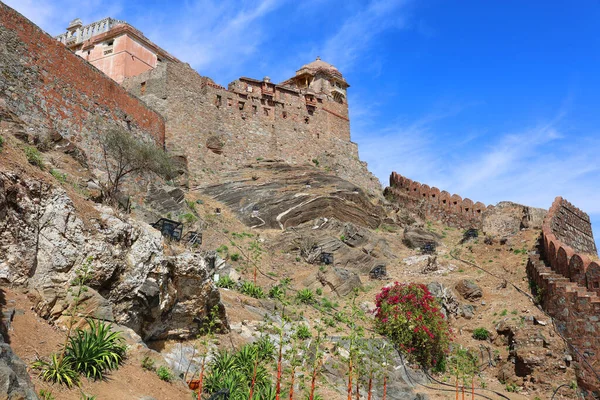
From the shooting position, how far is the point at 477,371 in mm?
19703

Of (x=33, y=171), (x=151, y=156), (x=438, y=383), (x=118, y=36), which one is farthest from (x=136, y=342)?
(x=118, y=36)

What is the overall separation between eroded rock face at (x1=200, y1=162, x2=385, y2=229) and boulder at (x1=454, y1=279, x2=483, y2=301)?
825 centimetres

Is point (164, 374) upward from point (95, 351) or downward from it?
downward

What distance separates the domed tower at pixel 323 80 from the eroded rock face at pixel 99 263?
112 ft

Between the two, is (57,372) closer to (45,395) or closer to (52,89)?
(45,395)

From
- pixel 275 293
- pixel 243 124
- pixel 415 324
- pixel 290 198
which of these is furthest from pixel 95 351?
pixel 243 124

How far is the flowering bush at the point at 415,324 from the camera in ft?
64.9

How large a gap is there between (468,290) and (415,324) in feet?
16.3

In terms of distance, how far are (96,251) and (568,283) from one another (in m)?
17.3

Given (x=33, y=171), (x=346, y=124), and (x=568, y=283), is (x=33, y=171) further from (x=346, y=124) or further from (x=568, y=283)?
(x=346, y=124)

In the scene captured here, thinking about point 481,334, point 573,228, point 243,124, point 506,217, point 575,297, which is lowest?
point 481,334

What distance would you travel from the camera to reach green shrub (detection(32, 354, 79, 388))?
939cm

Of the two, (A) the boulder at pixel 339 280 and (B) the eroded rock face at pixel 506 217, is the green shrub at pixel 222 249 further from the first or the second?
(B) the eroded rock face at pixel 506 217

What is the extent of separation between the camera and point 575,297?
20531 mm
